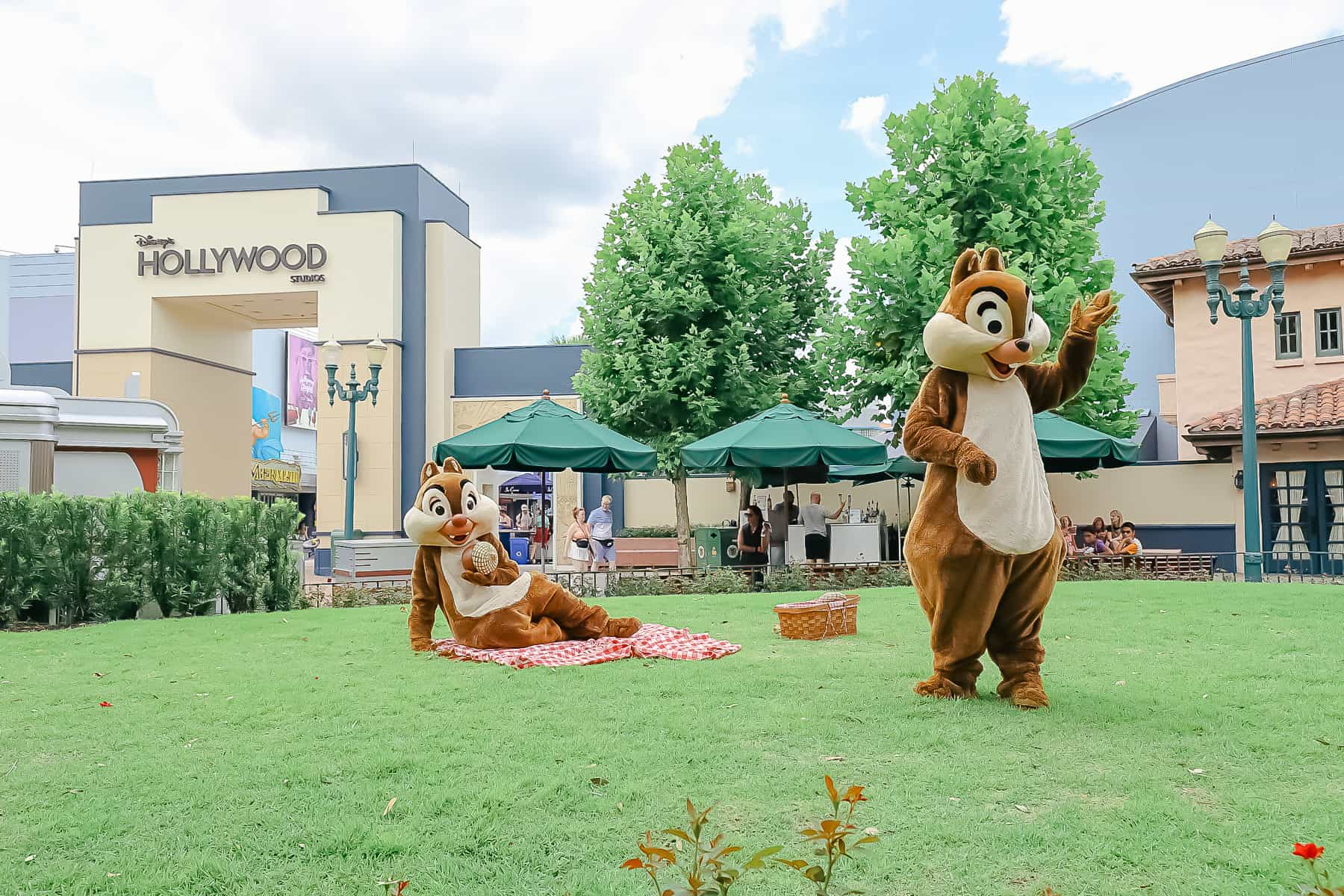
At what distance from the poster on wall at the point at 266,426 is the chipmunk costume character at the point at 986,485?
38.7 metres

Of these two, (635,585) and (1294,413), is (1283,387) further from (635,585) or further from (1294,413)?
(635,585)

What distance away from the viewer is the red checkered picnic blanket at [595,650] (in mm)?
7344

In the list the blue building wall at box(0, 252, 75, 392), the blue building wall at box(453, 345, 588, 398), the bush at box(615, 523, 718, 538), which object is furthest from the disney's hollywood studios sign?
the blue building wall at box(0, 252, 75, 392)

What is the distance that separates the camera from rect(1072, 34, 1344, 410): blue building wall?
27.4m

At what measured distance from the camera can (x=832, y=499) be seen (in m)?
23.7

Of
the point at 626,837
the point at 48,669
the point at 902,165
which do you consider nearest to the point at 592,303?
the point at 902,165

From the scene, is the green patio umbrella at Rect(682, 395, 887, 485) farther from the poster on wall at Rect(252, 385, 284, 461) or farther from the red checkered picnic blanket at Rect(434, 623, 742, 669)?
the poster on wall at Rect(252, 385, 284, 461)

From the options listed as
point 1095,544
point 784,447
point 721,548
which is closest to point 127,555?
point 784,447

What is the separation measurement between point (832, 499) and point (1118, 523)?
736 cm

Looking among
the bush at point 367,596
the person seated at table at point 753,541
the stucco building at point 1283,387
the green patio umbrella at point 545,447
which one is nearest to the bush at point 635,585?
the green patio umbrella at point 545,447

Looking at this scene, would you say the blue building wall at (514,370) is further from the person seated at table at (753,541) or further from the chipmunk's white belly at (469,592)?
the chipmunk's white belly at (469,592)

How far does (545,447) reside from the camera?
504 inches

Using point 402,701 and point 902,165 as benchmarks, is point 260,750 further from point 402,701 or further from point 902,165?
point 902,165

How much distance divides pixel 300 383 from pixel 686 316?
3073cm
